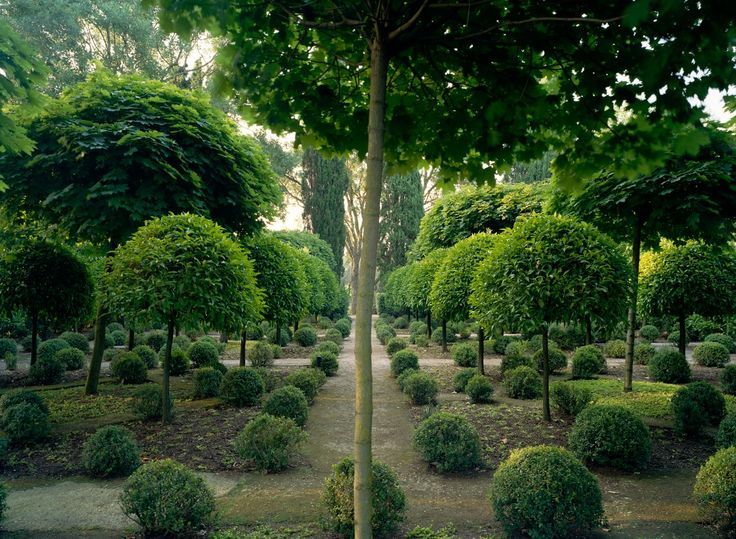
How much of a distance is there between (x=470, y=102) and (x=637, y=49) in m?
1.02

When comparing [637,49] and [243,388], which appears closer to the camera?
[637,49]

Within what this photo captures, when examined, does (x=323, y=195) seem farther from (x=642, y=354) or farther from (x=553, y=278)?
(x=553, y=278)

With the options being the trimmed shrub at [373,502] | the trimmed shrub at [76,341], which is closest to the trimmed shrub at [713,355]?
the trimmed shrub at [373,502]

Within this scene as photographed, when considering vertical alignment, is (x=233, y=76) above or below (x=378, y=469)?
above

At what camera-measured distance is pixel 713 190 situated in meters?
7.46

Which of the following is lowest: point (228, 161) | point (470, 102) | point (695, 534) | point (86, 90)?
point (695, 534)

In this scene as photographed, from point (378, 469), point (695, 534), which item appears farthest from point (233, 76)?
point (695, 534)

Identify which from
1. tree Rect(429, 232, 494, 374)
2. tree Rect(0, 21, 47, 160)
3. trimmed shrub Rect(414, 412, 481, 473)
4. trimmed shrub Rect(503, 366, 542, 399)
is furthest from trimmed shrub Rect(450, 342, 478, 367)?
tree Rect(0, 21, 47, 160)

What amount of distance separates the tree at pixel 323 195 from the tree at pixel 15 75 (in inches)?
1502

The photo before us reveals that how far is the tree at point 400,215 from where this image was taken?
1751 inches

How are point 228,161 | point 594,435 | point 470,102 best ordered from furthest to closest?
point 228,161
point 594,435
point 470,102

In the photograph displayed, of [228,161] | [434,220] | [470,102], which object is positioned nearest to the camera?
[470,102]

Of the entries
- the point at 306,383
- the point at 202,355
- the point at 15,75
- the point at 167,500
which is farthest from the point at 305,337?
the point at 15,75

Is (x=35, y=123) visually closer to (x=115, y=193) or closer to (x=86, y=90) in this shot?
(x=86, y=90)
